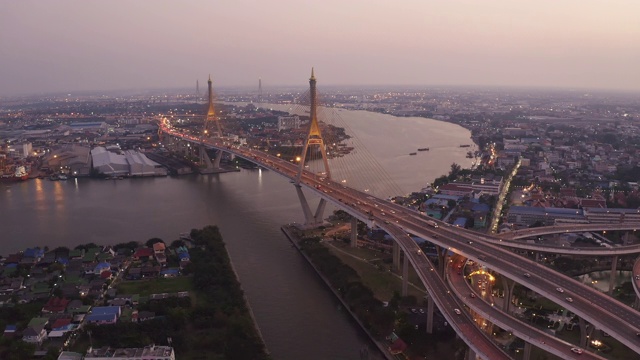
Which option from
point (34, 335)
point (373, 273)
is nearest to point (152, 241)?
point (34, 335)

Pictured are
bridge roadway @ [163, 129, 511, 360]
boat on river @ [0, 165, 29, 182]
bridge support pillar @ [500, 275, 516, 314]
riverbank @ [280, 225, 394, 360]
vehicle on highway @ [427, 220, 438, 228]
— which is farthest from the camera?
boat on river @ [0, 165, 29, 182]

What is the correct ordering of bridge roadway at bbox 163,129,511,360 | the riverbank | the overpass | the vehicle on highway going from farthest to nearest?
the vehicle on highway, the riverbank, the overpass, bridge roadway at bbox 163,129,511,360

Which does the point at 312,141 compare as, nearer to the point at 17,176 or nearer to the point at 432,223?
the point at 432,223

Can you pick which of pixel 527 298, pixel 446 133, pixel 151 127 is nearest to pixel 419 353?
pixel 527 298

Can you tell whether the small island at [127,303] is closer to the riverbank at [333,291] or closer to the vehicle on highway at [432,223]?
the riverbank at [333,291]

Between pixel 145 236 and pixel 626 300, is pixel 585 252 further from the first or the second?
pixel 145 236

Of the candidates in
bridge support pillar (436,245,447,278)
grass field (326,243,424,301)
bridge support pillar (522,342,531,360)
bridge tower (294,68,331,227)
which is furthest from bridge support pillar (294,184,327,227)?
bridge support pillar (522,342,531,360)

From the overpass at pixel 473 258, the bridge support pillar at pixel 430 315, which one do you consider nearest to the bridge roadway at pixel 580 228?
the overpass at pixel 473 258

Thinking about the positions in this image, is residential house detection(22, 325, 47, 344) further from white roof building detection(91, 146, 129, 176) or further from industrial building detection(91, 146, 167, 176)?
white roof building detection(91, 146, 129, 176)
